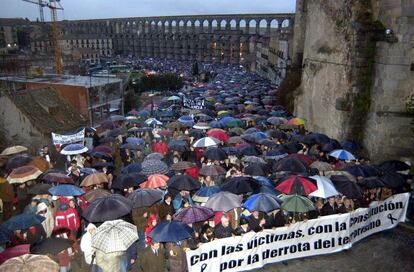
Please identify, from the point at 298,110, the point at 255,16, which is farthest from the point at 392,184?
the point at 255,16

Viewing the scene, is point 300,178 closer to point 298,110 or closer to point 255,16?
point 298,110

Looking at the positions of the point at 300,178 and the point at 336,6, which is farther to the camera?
the point at 336,6

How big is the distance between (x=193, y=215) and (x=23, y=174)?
6098mm

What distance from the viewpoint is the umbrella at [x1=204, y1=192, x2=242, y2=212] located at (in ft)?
29.0

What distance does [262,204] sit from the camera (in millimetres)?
Result: 8664

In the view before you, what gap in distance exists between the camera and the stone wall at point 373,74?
14.9 m

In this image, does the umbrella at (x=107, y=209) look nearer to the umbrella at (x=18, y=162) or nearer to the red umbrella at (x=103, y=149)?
the umbrella at (x=18, y=162)

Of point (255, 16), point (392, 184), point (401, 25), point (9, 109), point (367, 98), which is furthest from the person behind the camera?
point (255, 16)

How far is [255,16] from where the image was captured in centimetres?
11031

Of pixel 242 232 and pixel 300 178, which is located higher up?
pixel 300 178

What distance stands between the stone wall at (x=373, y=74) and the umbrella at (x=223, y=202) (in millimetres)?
9381

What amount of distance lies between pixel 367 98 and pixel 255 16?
9953cm

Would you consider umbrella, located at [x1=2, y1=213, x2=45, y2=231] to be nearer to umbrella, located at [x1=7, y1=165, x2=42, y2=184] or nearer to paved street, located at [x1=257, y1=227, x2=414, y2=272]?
umbrella, located at [x1=7, y1=165, x2=42, y2=184]

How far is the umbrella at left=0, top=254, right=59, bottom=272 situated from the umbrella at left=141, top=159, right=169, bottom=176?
5.56 metres
